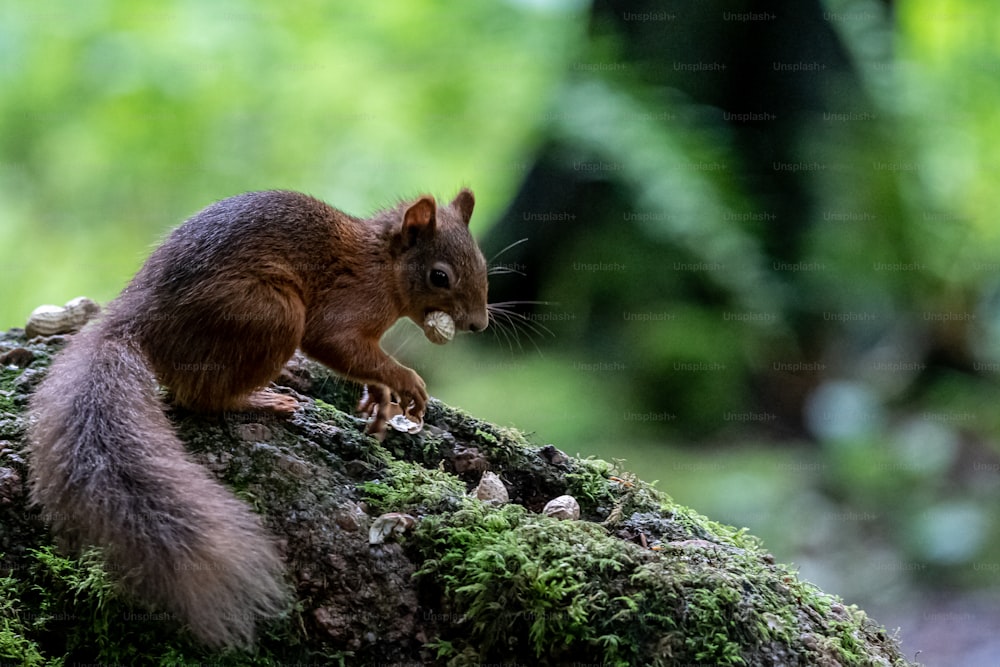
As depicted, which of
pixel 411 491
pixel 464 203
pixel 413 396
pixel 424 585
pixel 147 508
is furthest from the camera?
pixel 464 203

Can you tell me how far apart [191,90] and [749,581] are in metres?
3.58

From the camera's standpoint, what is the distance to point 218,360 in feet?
6.22

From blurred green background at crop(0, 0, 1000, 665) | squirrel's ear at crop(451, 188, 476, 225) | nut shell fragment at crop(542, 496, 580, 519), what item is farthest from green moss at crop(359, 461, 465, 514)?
blurred green background at crop(0, 0, 1000, 665)

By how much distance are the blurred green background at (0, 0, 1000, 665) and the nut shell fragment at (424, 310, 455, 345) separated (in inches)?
57.7

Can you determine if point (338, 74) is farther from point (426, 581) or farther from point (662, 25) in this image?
point (426, 581)

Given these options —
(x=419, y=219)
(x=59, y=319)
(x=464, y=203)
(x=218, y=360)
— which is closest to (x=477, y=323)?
(x=419, y=219)

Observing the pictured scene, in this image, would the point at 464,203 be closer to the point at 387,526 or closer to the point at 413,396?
the point at 413,396

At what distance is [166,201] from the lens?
4.36m

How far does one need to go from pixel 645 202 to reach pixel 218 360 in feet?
7.16

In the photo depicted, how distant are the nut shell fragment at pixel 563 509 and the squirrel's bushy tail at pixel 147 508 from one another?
575 millimetres

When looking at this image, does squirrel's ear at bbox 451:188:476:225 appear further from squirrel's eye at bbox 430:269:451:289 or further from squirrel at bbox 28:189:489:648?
squirrel's eye at bbox 430:269:451:289

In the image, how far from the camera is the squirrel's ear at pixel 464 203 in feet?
8.46

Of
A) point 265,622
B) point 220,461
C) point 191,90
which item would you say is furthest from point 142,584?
point 191,90

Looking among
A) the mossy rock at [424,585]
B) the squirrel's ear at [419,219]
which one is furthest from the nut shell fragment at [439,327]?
the mossy rock at [424,585]
